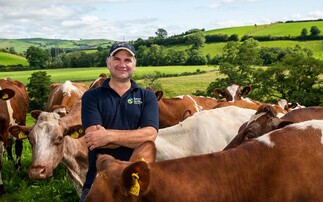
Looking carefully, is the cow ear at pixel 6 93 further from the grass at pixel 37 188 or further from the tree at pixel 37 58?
the tree at pixel 37 58

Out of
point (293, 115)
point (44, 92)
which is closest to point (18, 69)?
point (44, 92)

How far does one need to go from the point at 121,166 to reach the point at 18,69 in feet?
281

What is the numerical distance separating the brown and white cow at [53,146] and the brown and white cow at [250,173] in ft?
10.9

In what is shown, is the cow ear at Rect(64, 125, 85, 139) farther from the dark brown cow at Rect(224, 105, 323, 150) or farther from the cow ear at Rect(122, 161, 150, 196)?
the cow ear at Rect(122, 161, 150, 196)

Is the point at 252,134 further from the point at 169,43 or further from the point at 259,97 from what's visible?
the point at 169,43

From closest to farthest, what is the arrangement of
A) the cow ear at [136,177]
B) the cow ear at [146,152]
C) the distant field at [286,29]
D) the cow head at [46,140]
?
the cow ear at [136,177], the cow ear at [146,152], the cow head at [46,140], the distant field at [286,29]

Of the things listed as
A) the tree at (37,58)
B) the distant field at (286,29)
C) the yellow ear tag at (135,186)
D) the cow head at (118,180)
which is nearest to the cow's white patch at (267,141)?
the cow head at (118,180)

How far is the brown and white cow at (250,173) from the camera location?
350 centimetres

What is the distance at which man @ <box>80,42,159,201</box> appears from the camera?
4207 millimetres

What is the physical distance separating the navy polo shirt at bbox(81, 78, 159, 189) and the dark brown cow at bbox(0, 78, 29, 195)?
6.58 metres

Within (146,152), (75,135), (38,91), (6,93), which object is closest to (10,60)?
(38,91)

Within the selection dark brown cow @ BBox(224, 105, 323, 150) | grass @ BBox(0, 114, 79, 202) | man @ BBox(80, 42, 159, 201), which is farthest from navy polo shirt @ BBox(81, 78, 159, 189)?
grass @ BBox(0, 114, 79, 202)

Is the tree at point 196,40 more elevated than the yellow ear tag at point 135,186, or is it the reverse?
the tree at point 196,40

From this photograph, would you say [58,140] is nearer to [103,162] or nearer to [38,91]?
[103,162]
